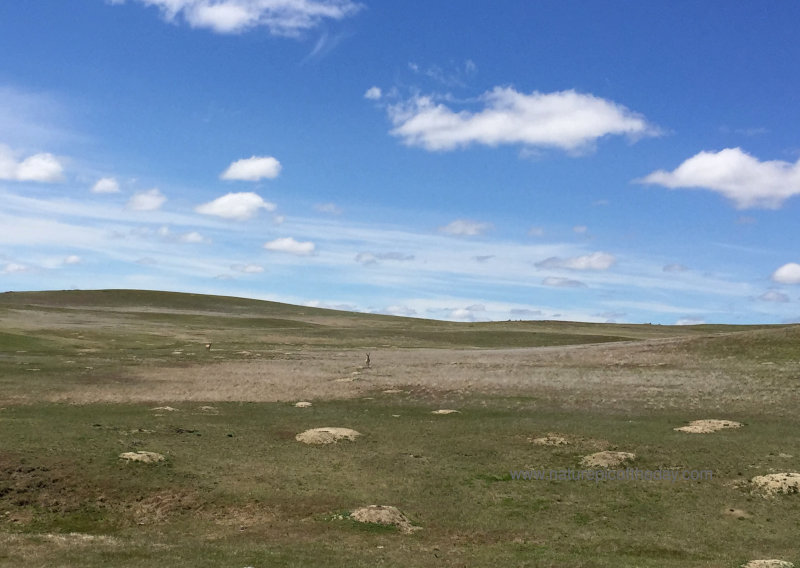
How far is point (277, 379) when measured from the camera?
205 feet

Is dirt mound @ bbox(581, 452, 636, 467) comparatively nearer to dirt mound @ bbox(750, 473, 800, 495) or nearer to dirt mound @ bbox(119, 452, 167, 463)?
dirt mound @ bbox(750, 473, 800, 495)

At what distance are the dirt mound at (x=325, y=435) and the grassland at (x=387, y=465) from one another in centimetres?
85

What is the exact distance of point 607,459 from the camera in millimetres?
31672

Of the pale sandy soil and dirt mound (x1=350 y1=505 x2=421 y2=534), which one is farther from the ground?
the pale sandy soil

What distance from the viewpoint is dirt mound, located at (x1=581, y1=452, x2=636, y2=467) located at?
3128 cm

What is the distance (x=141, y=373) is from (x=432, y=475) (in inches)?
1723

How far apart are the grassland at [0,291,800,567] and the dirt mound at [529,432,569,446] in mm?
434

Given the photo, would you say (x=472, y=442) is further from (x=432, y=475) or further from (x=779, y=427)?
(x=779, y=427)

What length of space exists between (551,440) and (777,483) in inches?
442

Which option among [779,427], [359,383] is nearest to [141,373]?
[359,383]

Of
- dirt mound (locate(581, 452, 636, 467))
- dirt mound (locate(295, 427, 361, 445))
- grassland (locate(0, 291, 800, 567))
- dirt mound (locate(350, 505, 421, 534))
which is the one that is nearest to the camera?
grassland (locate(0, 291, 800, 567))

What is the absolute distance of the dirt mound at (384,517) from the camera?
23781 millimetres

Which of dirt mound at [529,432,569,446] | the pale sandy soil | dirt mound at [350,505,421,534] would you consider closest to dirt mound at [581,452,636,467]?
dirt mound at [529,432,569,446]

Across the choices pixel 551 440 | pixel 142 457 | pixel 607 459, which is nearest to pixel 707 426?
pixel 551 440
